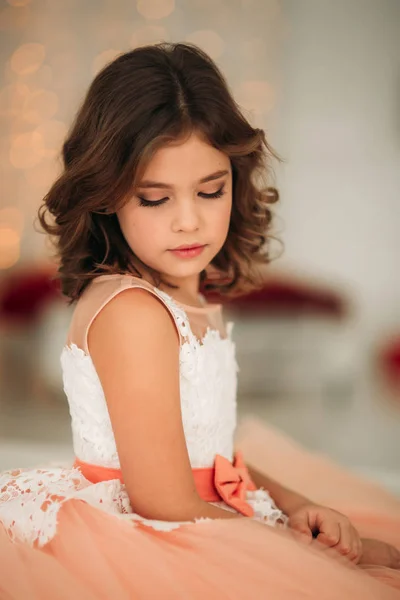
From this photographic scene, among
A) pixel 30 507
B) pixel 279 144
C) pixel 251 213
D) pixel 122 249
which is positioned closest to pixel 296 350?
pixel 279 144

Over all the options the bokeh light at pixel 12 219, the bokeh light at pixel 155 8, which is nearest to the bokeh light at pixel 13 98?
the bokeh light at pixel 12 219

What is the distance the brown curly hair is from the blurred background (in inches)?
75.6

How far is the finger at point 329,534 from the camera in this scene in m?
1.02

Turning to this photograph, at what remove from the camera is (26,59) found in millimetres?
3084

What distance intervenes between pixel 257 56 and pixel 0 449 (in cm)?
203

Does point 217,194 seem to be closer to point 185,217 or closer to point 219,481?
point 185,217

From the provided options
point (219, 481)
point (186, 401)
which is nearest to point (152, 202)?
point (186, 401)

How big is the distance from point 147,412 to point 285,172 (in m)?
2.49

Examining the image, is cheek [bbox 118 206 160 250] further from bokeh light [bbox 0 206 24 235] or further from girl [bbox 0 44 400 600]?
bokeh light [bbox 0 206 24 235]

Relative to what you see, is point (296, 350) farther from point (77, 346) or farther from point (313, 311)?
point (77, 346)

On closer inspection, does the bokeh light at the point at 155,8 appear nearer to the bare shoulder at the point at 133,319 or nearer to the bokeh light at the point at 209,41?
the bokeh light at the point at 209,41

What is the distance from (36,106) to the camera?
312cm

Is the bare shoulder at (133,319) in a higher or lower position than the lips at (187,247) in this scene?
lower

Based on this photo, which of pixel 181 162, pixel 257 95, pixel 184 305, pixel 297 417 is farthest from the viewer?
pixel 257 95
